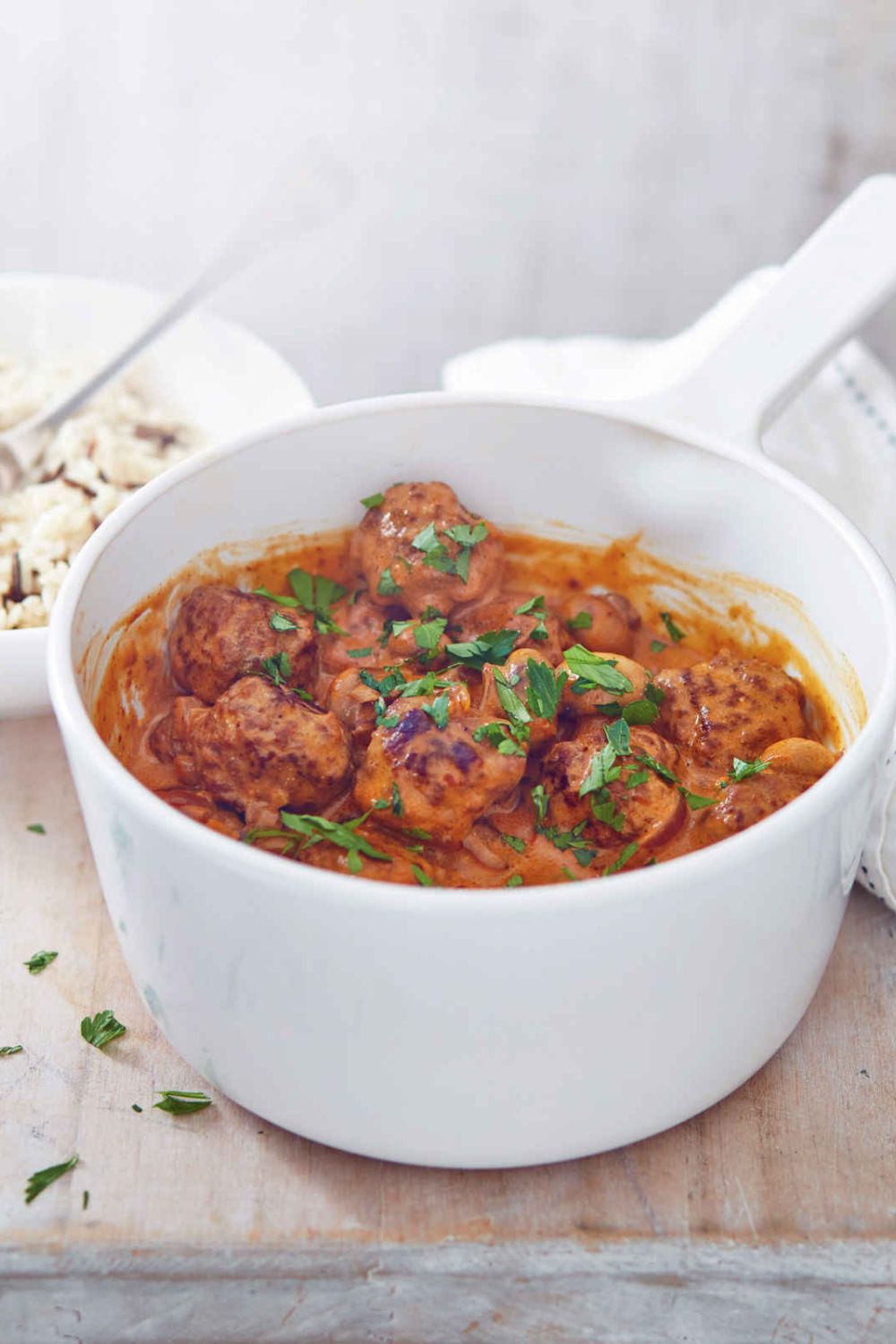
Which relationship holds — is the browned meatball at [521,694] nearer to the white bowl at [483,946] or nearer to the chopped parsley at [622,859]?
the chopped parsley at [622,859]

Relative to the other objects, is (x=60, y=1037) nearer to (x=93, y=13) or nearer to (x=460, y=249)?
(x=460, y=249)

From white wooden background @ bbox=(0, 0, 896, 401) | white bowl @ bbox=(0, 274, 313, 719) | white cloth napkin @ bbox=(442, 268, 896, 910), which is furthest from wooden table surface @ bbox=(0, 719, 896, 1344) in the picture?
white wooden background @ bbox=(0, 0, 896, 401)

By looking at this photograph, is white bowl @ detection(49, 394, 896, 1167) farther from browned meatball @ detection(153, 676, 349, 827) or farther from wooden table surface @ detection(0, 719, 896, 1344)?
browned meatball @ detection(153, 676, 349, 827)

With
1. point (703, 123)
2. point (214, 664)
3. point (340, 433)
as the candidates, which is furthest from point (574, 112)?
point (214, 664)

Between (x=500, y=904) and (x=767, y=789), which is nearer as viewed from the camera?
(x=500, y=904)

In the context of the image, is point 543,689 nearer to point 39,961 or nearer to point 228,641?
point 228,641

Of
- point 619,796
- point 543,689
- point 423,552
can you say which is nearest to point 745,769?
point 619,796
